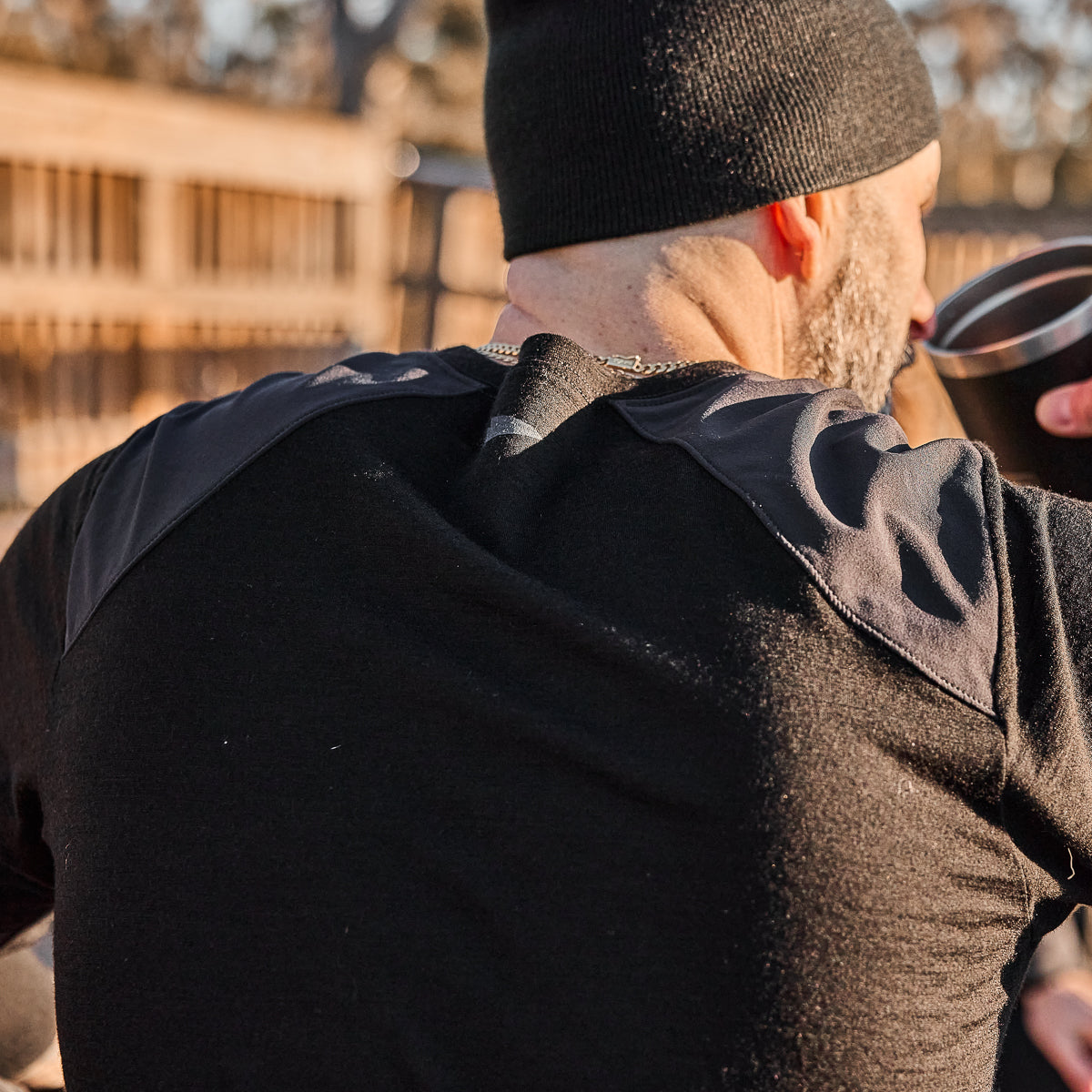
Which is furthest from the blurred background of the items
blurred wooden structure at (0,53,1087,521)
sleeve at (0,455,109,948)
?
sleeve at (0,455,109,948)

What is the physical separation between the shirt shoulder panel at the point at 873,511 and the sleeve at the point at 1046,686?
3cm

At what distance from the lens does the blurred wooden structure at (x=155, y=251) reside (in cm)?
582

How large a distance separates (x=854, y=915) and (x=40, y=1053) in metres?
1.61

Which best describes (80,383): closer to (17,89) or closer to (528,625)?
(17,89)

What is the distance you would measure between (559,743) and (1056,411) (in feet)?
3.25

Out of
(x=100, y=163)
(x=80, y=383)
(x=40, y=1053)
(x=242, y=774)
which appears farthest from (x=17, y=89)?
(x=242, y=774)

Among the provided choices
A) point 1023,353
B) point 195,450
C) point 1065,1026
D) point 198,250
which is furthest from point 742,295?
point 198,250

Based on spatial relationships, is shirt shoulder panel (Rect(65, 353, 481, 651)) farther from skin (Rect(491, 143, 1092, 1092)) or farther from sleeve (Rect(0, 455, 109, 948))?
skin (Rect(491, 143, 1092, 1092))

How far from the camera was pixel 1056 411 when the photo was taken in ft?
5.45

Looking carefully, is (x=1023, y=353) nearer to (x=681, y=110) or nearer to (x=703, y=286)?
(x=703, y=286)

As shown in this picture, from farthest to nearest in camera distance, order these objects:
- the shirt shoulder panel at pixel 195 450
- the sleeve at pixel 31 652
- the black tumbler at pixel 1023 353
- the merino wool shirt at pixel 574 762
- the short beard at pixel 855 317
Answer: the short beard at pixel 855 317 → the black tumbler at pixel 1023 353 → the sleeve at pixel 31 652 → the shirt shoulder panel at pixel 195 450 → the merino wool shirt at pixel 574 762

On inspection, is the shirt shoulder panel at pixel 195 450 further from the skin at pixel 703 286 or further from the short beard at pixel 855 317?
the short beard at pixel 855 317

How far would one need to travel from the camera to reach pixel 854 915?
3.40ft

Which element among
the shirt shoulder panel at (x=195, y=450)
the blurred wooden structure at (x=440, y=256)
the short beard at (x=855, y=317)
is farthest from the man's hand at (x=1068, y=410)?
the blurred wooden structure at (x=440, y=256)
